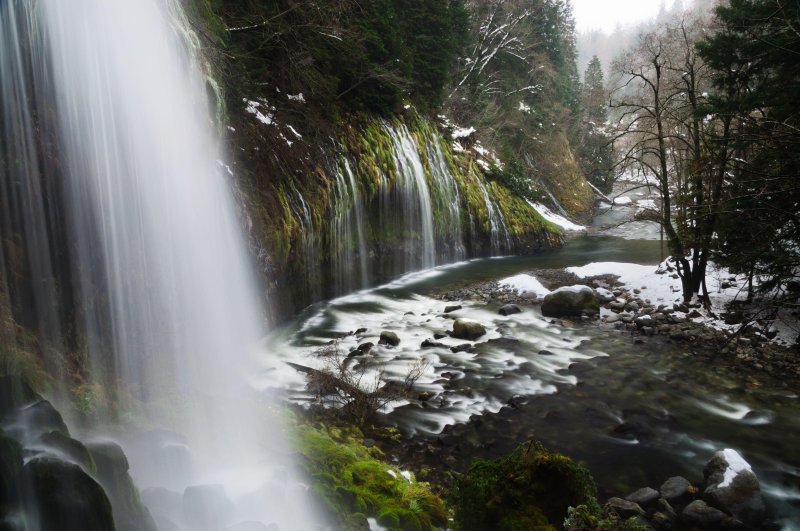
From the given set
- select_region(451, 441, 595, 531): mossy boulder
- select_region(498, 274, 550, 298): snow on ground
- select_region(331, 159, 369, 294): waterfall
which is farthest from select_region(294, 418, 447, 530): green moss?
select_region(498, 274, 550, 298): snow on ground

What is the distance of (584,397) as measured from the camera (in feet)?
22.8

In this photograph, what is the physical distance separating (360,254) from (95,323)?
9.12 metres

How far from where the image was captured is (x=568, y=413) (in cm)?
646

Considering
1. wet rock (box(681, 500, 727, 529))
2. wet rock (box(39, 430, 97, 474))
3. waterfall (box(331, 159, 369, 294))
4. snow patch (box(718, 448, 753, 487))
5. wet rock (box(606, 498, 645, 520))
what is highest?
waterfall (box(331, 159, 369, 294))

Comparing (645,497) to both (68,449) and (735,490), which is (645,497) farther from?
(68,449)

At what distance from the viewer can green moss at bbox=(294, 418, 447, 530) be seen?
3740 millimetres

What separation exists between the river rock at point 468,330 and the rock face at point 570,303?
2367 mm

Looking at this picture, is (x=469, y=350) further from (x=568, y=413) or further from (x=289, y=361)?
(x=289, y=361)

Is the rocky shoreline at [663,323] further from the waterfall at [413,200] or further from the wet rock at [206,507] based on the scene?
the wet rock at [206,507]

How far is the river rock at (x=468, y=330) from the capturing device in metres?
9.47

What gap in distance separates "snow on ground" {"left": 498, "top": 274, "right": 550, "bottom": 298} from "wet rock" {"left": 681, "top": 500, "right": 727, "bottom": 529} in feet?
28.2

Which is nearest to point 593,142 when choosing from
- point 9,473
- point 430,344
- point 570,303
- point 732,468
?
point 570,303

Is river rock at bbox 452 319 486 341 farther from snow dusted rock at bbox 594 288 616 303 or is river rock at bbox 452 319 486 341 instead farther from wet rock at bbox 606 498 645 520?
wet rock at bbox 606 498 645 520

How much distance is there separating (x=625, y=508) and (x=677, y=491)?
72cm
